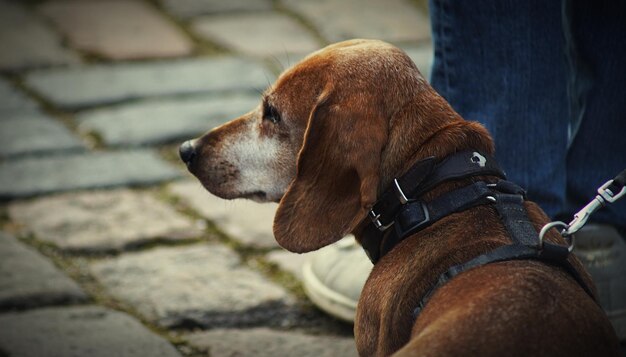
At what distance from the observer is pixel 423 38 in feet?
18.1

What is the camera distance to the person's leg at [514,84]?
2973 mm

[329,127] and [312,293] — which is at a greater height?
[329,127]

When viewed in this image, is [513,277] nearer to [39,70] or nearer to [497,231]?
[497,231]

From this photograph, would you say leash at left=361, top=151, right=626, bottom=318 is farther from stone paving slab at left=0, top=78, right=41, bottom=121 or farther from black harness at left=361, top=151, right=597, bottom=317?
stone paving slab at left=0, top=78, right=41, bottom=121

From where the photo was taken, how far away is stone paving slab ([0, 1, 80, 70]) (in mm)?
5125

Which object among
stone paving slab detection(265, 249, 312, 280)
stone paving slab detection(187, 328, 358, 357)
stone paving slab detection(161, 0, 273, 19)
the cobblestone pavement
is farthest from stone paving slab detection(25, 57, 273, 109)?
stone paving slab detection(187, 328, 358, 357)

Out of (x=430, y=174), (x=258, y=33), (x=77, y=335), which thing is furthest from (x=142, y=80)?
(x=430, y=174)

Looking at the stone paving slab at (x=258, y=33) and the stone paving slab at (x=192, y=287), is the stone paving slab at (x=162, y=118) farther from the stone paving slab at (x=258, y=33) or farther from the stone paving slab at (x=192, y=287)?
the stone paving slab at (x=192, y=287)

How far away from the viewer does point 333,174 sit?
7.82ft

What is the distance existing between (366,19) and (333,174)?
11.6 feet

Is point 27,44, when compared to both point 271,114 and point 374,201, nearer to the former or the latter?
point 271,114

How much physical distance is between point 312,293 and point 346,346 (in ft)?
0.84

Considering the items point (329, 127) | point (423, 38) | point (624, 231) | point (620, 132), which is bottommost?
point (423, 38)

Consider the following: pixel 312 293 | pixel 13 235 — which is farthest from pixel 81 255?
pixel 312 293
